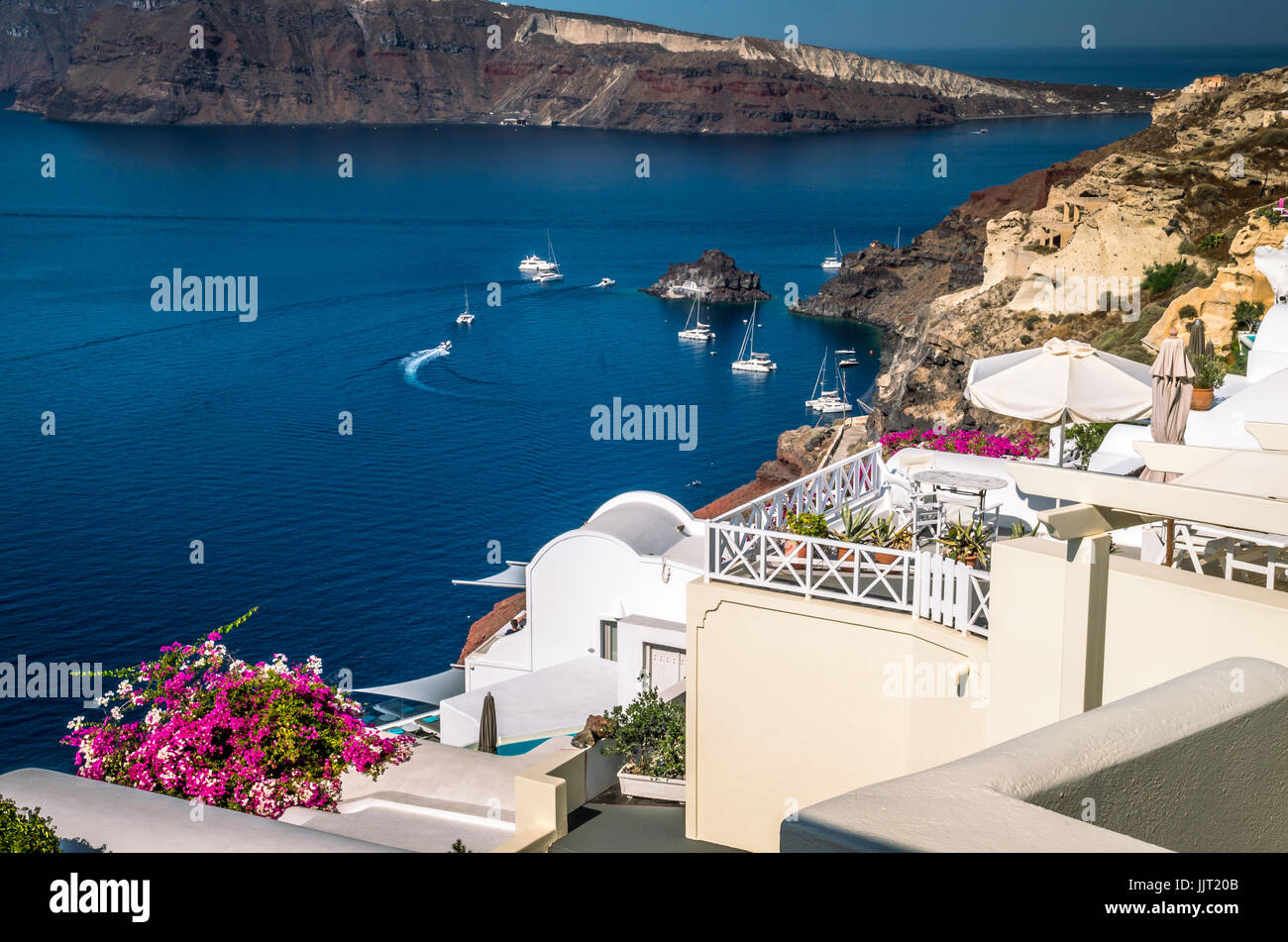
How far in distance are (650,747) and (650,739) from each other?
8cm

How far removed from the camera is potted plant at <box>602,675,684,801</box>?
10.5m

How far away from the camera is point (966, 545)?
331 inches

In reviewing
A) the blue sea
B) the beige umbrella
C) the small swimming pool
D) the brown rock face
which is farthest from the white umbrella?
the brown rock face

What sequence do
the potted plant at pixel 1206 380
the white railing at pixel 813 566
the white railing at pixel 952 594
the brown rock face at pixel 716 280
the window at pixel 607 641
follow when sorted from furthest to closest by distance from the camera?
the brown rock face at pixel 716 280 < the window at pixel 607 641 < the potted plant at pixel 1206 380 < the white railing at pixel 813 566 < the white railing at pixel 952 594

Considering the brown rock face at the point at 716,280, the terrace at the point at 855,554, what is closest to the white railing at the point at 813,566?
the terrace at the point at 855,554

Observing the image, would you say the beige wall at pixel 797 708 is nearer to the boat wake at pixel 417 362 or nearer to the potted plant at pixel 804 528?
the potted plant at pixel 804 528

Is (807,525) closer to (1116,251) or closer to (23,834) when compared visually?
(23,834)

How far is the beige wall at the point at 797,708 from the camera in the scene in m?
7.71

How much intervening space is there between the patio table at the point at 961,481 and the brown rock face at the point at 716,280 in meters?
81.1

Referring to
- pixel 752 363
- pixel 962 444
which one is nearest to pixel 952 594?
pixel 962 444

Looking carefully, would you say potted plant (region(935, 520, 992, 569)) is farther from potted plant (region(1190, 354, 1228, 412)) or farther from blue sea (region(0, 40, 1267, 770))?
blue sea (region(0, 40, 1267, 770))

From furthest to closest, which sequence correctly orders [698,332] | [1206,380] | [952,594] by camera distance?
[698,332] → [1206,380] → [952,594]

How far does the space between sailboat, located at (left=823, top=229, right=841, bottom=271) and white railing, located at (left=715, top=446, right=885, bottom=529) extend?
92.3m

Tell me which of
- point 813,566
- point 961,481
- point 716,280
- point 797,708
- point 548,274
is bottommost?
point 797,708
